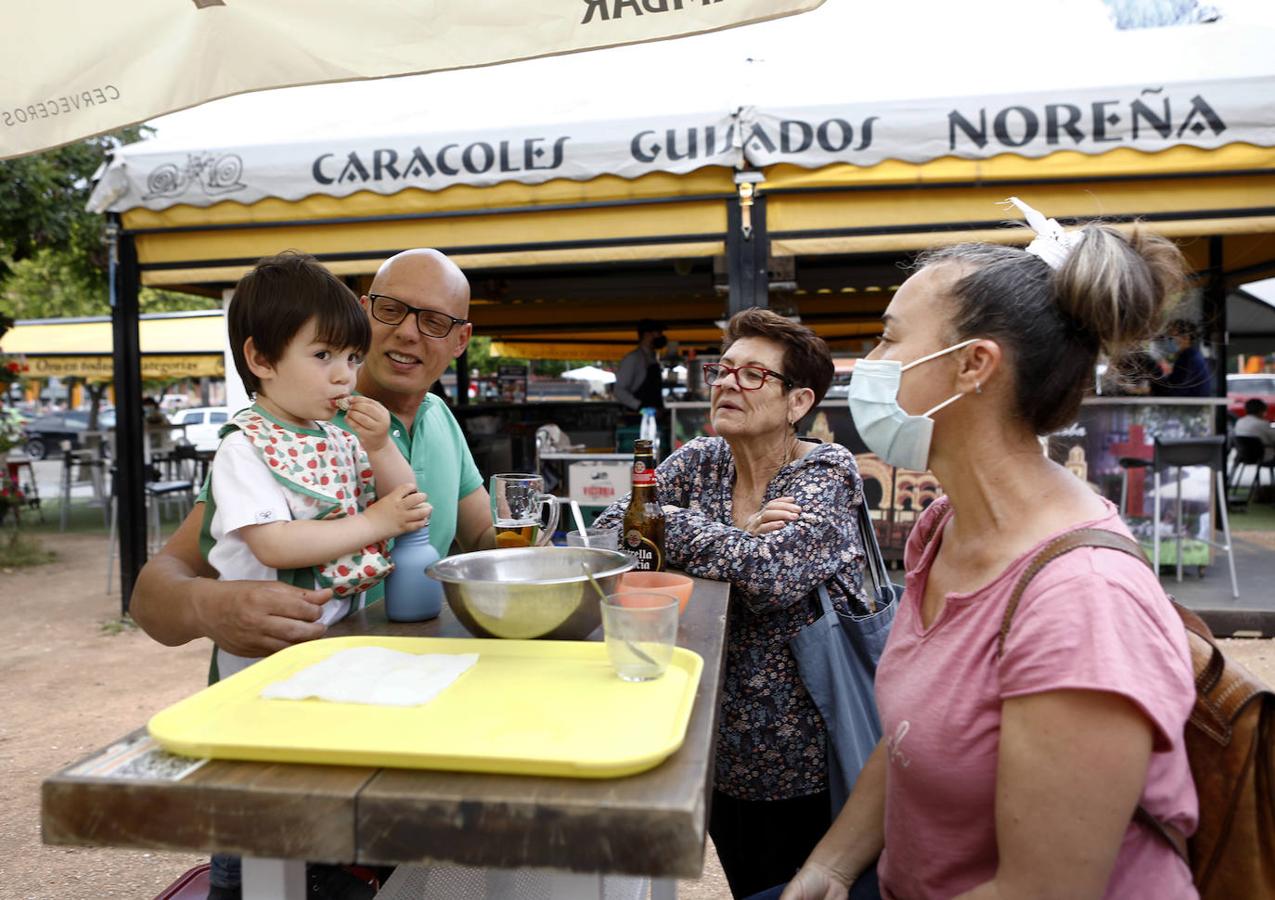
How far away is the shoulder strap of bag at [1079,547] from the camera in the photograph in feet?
4.22

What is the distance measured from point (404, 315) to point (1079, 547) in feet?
5.95

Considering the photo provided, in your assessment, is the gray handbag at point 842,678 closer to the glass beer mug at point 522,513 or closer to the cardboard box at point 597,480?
the glass beer mug at point 522,513

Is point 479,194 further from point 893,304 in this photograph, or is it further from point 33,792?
point 893,304

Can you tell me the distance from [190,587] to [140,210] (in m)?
5.24

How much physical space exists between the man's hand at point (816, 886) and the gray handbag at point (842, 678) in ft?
1.46

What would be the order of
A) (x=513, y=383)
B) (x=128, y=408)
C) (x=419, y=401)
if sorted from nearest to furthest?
(x=419, y=401) → (x=128, y=408) → (x=513, y=383)

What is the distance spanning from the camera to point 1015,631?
4.25 feet

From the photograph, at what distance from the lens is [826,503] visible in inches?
88.7

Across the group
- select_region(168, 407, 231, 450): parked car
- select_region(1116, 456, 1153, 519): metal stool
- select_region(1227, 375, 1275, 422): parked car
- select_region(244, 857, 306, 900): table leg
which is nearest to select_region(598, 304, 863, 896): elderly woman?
select_region(244, 857, 306, 900): table leg

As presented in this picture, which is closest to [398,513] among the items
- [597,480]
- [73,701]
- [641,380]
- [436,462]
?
[436,462]

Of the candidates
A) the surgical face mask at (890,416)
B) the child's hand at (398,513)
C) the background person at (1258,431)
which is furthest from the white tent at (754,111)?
the background person at (1258,431)

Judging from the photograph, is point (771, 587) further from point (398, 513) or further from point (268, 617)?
point (268, 617)

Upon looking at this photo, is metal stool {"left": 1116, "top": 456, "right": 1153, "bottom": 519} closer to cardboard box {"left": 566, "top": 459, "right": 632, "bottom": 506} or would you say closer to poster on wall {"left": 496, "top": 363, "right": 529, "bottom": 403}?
cardboard box {"left": 566, "top": 459, "right": 632, "bottom": 506}

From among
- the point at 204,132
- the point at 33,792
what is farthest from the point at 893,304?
the point at 204,132
